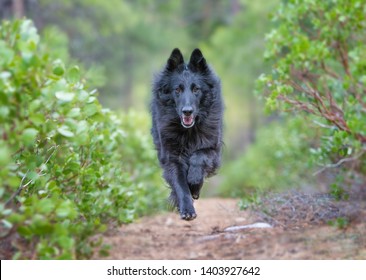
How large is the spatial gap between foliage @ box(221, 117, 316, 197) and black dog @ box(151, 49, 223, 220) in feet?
2.48

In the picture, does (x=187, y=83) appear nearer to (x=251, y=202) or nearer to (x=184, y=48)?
(x=251, y=202)

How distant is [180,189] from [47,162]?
1.67 meters

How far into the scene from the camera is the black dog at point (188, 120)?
648 cm

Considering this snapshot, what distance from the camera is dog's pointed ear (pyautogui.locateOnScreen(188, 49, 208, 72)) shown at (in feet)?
22.6

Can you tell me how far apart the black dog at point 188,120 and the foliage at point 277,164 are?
755mm

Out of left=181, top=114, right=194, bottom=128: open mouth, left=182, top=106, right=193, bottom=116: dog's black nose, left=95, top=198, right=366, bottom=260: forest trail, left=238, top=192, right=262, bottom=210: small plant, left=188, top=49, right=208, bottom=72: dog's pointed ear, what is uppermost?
left=188, top=49, right=208, bottom=72: dog's pointed ear

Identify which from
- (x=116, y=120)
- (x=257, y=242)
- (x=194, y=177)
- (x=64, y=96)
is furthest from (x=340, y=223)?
(x=116, y=120)

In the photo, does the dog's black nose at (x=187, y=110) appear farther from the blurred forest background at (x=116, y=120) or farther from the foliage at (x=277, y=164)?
the foliage at (x=277, y=164)

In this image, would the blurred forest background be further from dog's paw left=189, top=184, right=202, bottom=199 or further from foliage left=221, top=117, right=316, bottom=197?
dog's paw left=189, top=184, right=202, bottom=199

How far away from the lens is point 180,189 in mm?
6223

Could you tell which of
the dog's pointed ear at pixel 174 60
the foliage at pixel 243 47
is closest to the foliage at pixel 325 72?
the dog's pointed ear at pixel 174 60

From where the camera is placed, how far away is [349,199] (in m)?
5.96

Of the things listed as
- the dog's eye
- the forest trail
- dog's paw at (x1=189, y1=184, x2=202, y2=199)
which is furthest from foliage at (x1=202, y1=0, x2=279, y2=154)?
the forest trail

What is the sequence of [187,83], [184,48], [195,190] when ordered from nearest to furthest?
[195,190]
[187,83]
[184,48]
